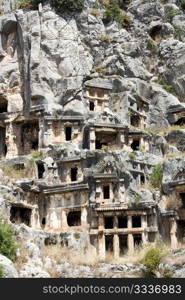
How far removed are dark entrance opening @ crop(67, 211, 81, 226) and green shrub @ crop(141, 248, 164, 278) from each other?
11.3 meters

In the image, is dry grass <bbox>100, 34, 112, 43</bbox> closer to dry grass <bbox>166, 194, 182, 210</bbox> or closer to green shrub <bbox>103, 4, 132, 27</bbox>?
green shrub <bbox>103, 4, 132, 27</bbox>

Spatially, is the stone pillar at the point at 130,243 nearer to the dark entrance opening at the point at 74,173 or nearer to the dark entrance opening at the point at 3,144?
the dark entrance opening at the point at 74,173

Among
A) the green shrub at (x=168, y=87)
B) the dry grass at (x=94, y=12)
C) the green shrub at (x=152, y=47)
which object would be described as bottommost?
the green shrub at (x=168, y=87)

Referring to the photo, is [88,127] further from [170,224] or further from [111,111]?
[170,224]

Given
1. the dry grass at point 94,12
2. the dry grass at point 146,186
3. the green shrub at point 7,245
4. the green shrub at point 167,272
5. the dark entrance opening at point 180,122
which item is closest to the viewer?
the green shrub at point 7,245

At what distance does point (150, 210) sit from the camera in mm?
43719

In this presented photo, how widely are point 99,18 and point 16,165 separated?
21.0 m

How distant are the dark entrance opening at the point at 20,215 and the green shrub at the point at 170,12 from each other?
102ft

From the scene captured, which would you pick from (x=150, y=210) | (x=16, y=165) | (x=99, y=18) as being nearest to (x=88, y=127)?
(x=16, y=165)

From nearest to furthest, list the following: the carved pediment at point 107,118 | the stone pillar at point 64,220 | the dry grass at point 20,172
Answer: the stone pillar at point 64,220, the dry grass at point 20,172, the carved pediment at point 107,118

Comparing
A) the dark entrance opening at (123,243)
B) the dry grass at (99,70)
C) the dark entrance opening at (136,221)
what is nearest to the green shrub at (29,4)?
the dry grass at (99,70)

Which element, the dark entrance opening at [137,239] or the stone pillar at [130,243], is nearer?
the stone pillar at [130,243]

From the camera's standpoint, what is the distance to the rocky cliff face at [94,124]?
4394 centimetres

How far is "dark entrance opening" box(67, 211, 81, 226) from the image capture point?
4634 cm
